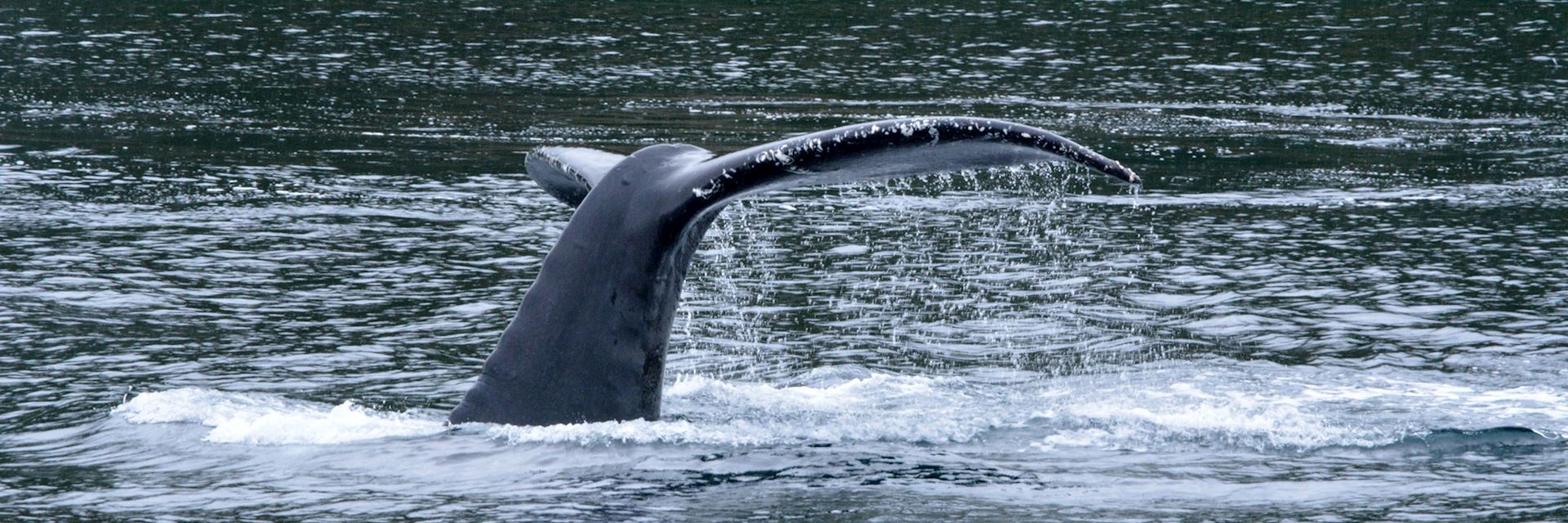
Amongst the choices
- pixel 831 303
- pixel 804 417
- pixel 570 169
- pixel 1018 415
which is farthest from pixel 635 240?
pixel 831 303

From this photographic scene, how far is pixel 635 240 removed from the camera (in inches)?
292

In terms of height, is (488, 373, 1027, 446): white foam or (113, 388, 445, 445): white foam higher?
(113, 388, 445, 445): white foam

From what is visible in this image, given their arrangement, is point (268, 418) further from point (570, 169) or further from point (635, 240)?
point (635, 240)

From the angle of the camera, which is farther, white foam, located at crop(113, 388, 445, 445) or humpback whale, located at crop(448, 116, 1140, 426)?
white foam, located at crop(113, 388, 445, 445)

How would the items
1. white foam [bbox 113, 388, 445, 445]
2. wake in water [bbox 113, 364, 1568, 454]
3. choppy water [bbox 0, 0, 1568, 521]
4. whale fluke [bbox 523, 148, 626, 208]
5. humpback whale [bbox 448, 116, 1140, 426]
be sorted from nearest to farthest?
humpback whale [bbox 448, 116, 1140, 426] < whale fluke [bbox 523, 148, 626, 208] < choppy water [bbox 0, 0, 1568, 521] < wake in water [bbox 113, 364, 1568, 454] < white foam [bbox 113, 388, 445, 445]

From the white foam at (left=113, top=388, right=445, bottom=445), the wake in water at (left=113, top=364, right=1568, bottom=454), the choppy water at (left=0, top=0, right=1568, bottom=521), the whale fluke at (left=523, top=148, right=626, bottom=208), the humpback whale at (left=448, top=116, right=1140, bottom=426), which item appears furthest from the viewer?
the white foam at (left=113, top=388, right=445, bottom=445)

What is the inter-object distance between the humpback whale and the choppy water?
10.8 inches

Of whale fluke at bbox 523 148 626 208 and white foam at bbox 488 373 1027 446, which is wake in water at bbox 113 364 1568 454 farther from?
whale fluke at bbox 523 148 626 208

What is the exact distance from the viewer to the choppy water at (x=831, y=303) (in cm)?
816

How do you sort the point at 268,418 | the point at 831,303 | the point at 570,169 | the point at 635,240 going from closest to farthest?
the point at 635,240 < the point at 570,169 < the point at 268,418 < the point at 831,303

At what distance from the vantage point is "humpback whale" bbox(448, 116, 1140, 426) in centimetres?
679

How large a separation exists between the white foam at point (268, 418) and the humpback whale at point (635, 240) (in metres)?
1.10

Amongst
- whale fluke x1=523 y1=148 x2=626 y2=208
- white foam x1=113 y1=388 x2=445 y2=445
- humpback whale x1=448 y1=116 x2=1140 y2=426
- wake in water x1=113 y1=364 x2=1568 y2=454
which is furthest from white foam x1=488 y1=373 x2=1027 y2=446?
white foam x1=113 y1=388 x2=445 y2=445

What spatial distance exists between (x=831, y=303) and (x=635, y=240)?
5970 mm
